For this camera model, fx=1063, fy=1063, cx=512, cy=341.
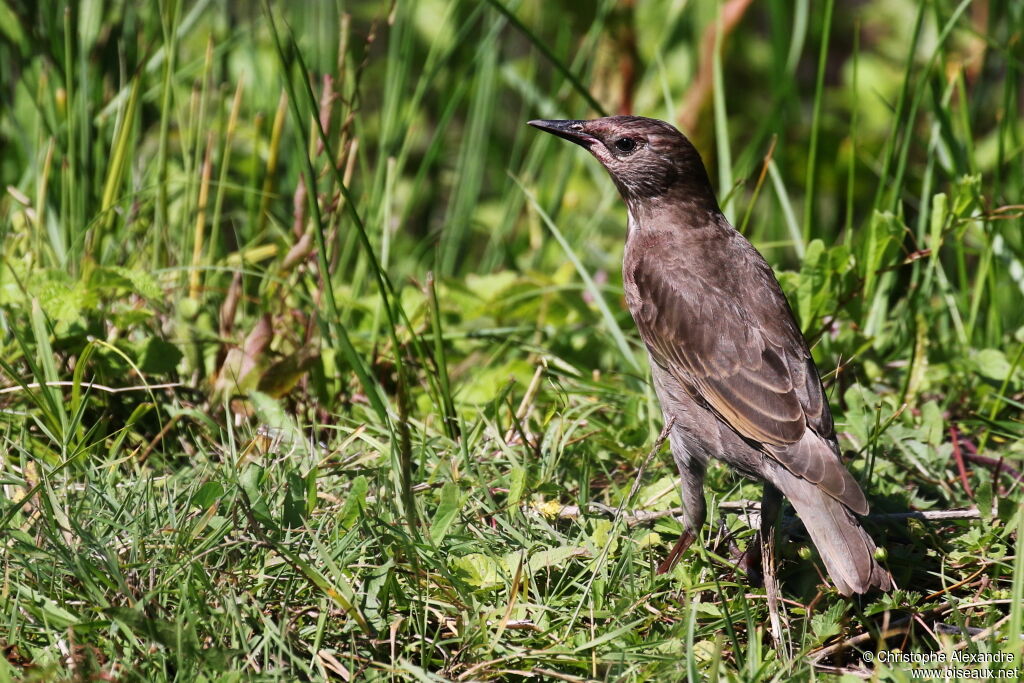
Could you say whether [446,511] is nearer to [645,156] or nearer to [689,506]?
[689,506]

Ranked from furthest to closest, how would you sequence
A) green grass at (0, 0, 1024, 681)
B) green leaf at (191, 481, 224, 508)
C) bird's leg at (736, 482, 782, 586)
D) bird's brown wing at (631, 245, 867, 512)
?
bird's leg at (736, 482, 782, 586), bird's brown wing at (631, 245, 867, 512), green leaf at (191, 481, 224, 508), green grass at (0, 0, 1024, 681)

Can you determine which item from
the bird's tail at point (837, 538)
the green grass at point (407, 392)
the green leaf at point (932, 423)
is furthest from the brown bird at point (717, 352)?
the green leaf at point (932, 423)

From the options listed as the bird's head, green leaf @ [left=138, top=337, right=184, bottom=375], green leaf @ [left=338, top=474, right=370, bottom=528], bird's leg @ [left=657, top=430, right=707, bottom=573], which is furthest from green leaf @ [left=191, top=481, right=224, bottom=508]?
the bird's head

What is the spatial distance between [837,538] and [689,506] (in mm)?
478

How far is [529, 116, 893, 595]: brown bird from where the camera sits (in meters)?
2.95

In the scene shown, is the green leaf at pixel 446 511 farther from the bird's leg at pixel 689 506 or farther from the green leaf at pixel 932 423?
the green leaf at pixel 932 423

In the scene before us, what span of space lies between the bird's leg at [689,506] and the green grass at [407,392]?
0.20 ft

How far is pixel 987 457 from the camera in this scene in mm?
3703

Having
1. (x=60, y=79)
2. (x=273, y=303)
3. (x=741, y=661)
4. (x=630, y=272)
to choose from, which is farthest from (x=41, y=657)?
(x=60, y=79)

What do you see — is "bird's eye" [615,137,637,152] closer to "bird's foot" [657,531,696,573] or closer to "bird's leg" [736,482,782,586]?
"bird's leg" [736,482,782,586]

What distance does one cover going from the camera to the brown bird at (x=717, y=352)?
2951mm

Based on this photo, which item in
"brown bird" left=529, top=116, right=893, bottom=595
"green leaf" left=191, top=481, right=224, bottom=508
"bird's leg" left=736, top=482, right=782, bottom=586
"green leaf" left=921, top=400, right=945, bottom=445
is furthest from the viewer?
"green leaf" left=921, top=400, right=945, bottom=445

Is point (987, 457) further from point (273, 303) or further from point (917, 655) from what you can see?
point (273, 303)

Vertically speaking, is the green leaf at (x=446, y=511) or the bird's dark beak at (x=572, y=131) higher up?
the bird's dark beak at (x=572, y=131)
